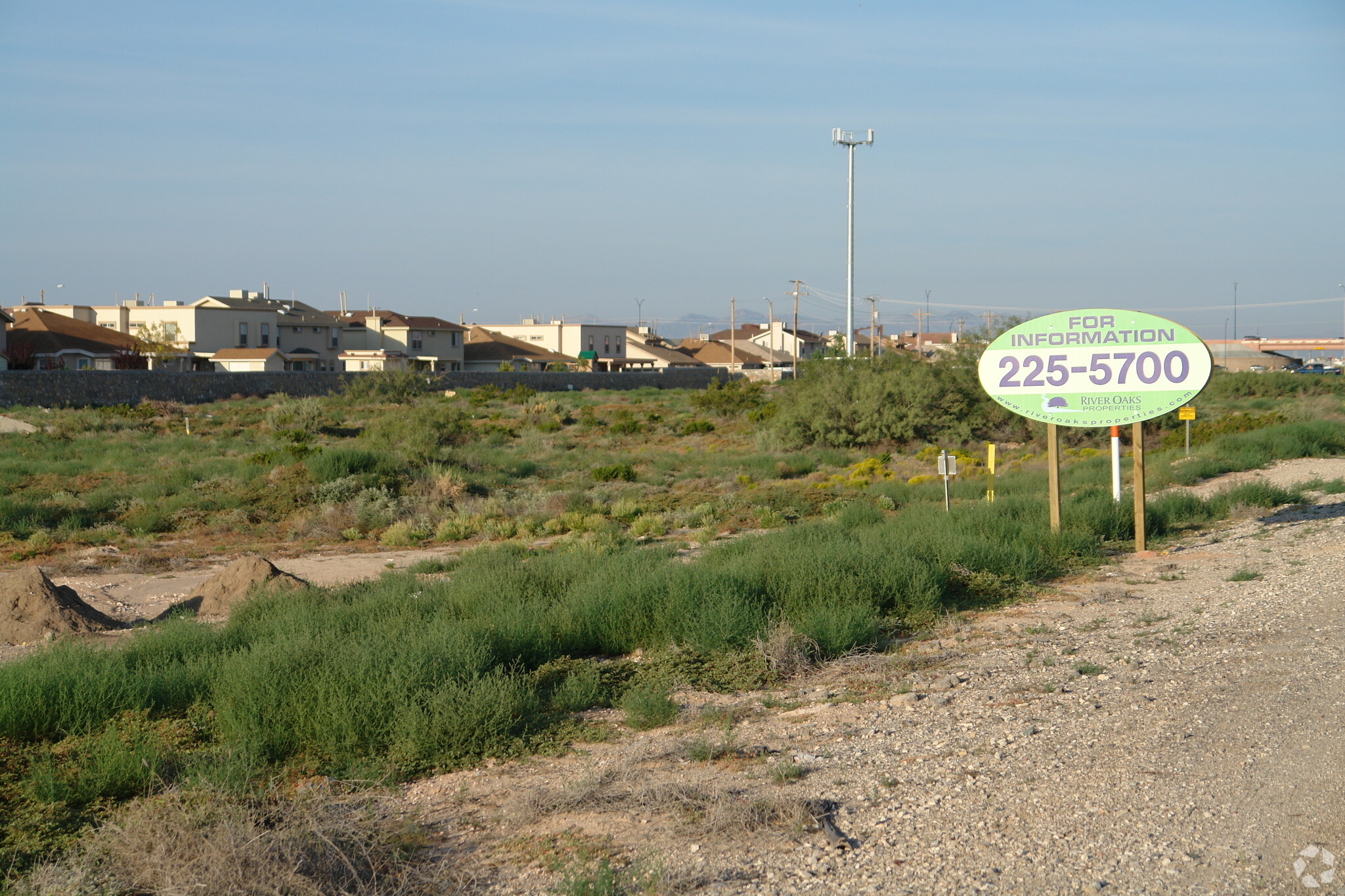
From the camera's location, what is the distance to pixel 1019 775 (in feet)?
18.2

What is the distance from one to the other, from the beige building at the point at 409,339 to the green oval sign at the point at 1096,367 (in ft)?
249

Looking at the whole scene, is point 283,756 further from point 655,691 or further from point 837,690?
→ point 837,690

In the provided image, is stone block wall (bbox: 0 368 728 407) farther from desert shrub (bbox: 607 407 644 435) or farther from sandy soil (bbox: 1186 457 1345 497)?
sandy soil (bbox: 1186 457 1345 497)

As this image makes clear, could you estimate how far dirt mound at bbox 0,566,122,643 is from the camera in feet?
36.0

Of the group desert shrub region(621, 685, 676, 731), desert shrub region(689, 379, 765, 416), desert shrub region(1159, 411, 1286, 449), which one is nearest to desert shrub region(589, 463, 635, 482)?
desert shrub region(1159, 411, 1286, 449)

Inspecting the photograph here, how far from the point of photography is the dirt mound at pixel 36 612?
1098 cm

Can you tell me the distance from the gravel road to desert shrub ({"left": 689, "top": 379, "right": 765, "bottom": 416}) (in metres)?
41.4

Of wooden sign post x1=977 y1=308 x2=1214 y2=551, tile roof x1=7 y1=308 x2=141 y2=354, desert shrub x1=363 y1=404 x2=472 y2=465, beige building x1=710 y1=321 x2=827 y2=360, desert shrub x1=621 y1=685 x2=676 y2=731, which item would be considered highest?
beige building x1=710 y1=321 x2=827 y2=360

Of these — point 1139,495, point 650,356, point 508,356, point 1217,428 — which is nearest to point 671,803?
point 1139,495

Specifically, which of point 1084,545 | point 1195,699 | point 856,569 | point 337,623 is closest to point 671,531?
point 1084,545

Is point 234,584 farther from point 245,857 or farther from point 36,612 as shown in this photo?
point 245,857

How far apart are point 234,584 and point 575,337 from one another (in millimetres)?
97687

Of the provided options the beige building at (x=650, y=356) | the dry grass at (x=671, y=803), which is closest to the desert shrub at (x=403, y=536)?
the dry grass at (x=671, y=803)

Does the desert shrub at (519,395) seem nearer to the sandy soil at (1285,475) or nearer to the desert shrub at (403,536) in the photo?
the desert shrub at (403,536)
